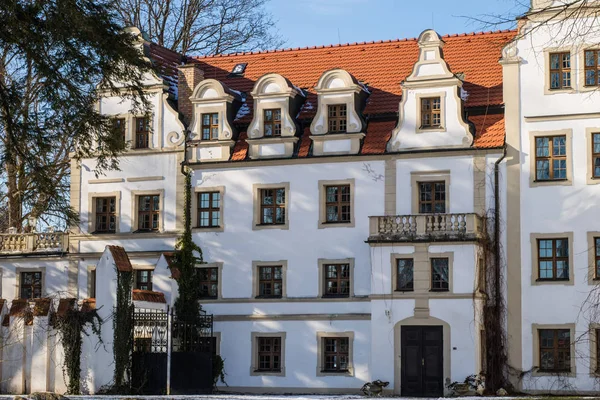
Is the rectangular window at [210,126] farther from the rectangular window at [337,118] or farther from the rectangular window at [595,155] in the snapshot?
the rectangular window at [595,155]

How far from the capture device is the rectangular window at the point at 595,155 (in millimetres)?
36625

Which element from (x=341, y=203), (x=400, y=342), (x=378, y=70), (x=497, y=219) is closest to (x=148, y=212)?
(x=341, y=203)

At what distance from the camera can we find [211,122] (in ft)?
135

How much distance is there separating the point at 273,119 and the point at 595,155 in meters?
10.8

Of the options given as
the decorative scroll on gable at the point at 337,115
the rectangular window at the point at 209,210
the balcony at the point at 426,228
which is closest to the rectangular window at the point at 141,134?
the rectangular window at the point at 209,210

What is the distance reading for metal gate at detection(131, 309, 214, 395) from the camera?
1415 inches

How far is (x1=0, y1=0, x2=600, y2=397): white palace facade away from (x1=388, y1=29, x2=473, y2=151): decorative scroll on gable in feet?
0.21

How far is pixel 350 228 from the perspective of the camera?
3884 centimetres

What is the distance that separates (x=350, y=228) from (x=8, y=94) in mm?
18893

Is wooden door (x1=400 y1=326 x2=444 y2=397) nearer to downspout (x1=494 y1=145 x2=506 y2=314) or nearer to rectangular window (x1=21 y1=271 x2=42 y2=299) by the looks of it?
downspout (x1=494 y1=145 x2=506 y2=314)

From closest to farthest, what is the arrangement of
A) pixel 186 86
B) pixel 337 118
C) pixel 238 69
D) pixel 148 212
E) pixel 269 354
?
pixel 269 354
pixel 337 118
pixel 148 212
pixel 186 86
pixel 238 69

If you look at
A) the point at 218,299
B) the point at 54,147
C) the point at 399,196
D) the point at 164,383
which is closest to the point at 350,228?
the point at 399,196

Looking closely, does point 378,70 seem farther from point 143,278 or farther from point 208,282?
point 143,278

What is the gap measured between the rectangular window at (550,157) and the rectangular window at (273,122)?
8795 millimetres
